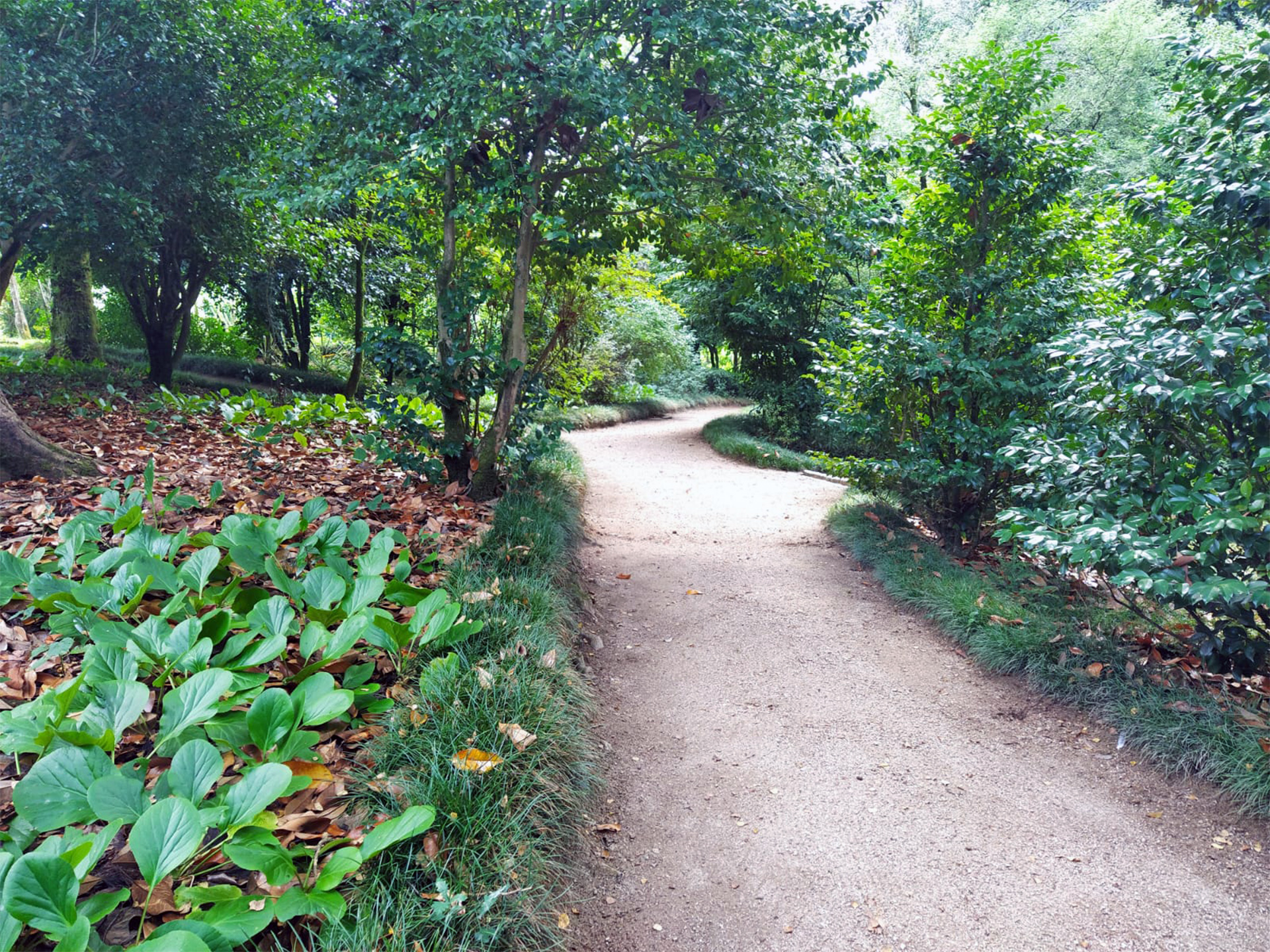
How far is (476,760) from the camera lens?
227cm

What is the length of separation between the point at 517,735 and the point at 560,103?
163 inches

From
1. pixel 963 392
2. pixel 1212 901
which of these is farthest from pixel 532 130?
pixel 1212 901

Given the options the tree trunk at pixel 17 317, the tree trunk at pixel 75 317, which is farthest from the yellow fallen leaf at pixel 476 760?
the tree trunk at pixel 17 317

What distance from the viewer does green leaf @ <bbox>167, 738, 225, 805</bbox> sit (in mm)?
1713

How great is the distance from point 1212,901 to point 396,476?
5267 millimetres

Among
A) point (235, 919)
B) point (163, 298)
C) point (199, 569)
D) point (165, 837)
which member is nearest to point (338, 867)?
point (235, 919)

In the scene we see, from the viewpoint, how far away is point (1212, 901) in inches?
91.3

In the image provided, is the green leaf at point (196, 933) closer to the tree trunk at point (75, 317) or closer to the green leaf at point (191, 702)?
the green leaf at point (191, 702)

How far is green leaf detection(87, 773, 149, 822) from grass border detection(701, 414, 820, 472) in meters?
10.3

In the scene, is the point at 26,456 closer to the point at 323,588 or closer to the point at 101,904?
the point at 323,588

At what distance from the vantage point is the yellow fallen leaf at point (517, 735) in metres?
2.43

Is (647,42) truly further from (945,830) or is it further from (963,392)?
(945,830)

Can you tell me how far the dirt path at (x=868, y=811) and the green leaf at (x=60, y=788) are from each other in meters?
1.38

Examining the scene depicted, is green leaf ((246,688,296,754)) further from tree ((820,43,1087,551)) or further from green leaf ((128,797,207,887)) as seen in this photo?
tree ((820,43,1087,551))
